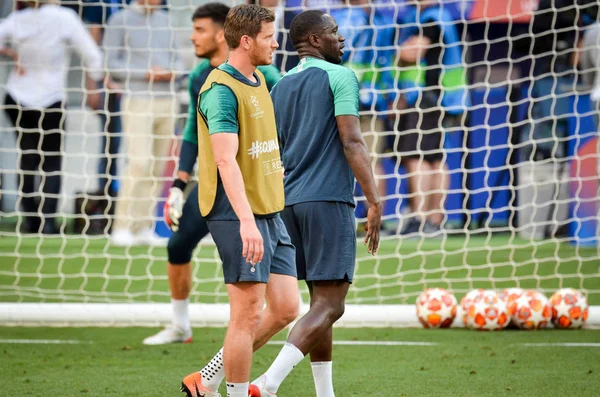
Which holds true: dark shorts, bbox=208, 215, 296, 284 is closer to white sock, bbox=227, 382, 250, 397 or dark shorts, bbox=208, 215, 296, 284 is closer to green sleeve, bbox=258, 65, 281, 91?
white sock, bbox=227, 382, 250, 397

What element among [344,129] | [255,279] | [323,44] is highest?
[323,44]

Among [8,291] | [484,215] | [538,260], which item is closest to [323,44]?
[8,291]

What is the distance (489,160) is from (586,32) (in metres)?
3.01

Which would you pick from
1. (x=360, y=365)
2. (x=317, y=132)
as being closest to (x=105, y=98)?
(x=360, y=365)

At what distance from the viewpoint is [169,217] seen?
6270 mm

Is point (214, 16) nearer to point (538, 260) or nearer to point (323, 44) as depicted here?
point (323, 44)

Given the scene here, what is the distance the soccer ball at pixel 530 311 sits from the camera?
7262mm

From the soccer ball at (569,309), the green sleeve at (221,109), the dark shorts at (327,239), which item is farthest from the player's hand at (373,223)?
the soccer ball at (569,309)

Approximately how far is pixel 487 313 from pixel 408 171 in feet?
17.2

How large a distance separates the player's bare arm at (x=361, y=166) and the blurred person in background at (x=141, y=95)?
5277mm

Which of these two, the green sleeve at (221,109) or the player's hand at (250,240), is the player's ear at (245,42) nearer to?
the green sleeve at (221,109)

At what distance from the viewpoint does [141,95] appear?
1063 cm

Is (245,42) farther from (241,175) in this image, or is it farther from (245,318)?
(245,318)

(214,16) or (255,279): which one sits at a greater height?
(214,16)
